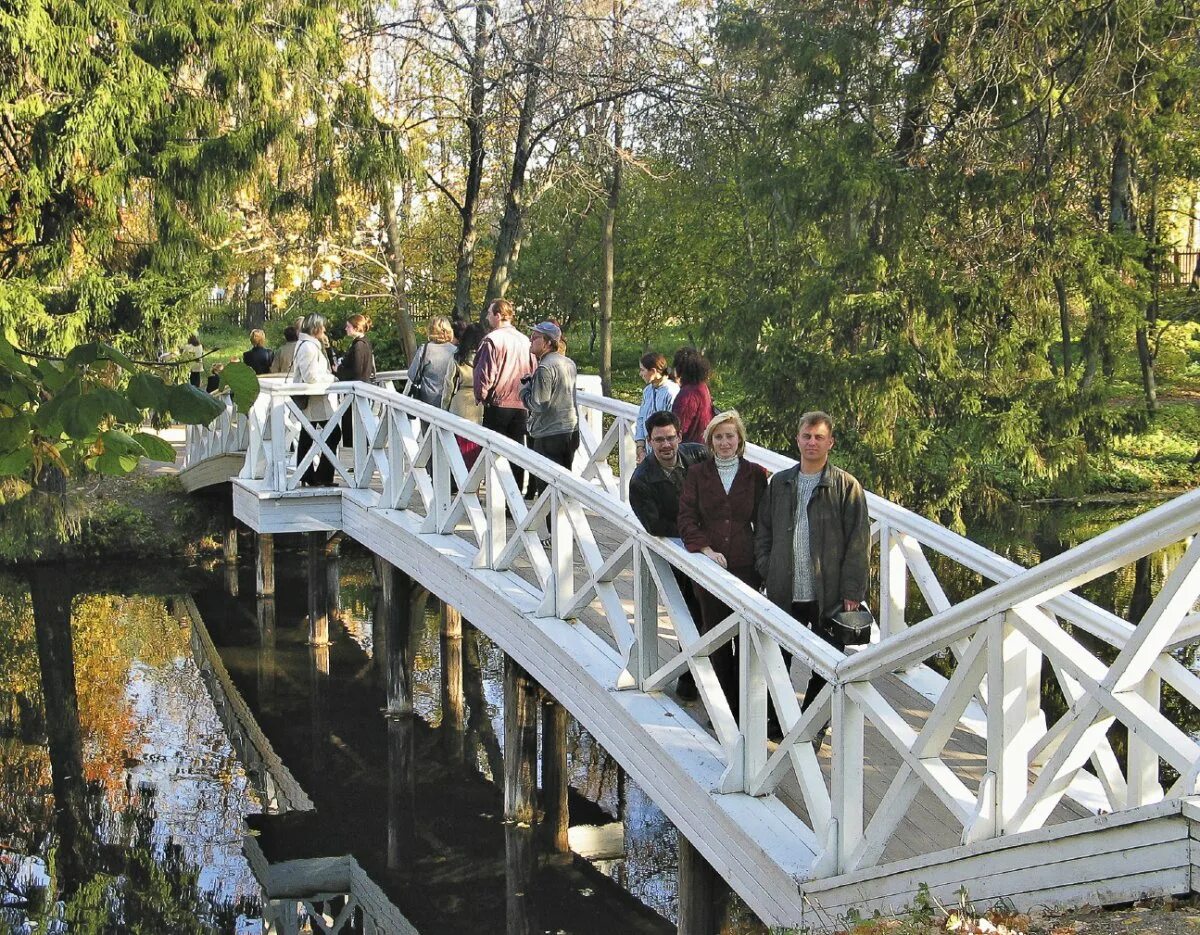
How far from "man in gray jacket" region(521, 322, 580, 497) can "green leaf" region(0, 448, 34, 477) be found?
6.34 meters

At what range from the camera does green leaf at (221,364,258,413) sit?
396 centimetres

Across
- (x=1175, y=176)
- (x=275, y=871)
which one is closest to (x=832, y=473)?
(x=275, y=871)

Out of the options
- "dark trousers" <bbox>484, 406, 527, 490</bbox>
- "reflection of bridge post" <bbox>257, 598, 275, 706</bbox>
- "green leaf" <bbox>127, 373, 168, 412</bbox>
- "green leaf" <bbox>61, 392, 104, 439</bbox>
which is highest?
"green leaf" <bbox>127, 373, 168, 412</bbox>

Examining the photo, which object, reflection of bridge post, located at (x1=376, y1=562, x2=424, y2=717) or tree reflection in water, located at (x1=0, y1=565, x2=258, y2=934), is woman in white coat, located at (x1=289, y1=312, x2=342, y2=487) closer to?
reflection of bridge post, located at (x1=376, y1=562, x2=424, y2=717)

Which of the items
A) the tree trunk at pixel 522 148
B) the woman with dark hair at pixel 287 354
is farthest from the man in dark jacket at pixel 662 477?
the tree trunk at pixel 522 148

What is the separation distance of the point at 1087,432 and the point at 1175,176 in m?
5.68

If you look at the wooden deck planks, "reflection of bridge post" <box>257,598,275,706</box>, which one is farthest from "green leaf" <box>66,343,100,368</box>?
"reflection of bridge post" <box>257,598,275,706</box>

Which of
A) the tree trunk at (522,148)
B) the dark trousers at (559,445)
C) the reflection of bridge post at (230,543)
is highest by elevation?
the tree trunk at (522,148)

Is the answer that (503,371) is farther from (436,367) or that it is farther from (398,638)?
(398,638)

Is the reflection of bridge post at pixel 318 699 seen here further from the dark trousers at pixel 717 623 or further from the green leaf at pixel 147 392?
the green leaf at pixel 147 392

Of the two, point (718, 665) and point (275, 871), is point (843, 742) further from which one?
point (275, 871)

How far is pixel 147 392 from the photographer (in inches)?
152

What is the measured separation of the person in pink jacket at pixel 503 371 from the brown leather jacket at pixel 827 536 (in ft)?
15.2

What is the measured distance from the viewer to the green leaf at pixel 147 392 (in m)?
3.87
